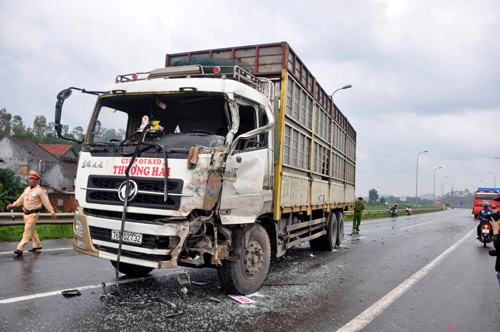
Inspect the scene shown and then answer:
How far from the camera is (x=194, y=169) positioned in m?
4.21

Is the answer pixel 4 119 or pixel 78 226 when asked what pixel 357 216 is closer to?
pixel 78 226

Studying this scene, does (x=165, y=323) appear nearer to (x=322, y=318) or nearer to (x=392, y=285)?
(x=322, y=318)

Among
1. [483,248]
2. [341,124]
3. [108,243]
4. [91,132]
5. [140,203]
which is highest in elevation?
[341,124]

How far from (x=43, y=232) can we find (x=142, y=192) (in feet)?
25.1

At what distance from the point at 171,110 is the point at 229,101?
32.0 inches

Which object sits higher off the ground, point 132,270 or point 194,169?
point 194,169

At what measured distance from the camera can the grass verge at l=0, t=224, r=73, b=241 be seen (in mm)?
9392

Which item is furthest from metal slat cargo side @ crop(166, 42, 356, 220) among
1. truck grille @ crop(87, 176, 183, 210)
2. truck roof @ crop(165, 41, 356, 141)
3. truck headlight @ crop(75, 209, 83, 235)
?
truck headlight @ crop(75, 209, 83, 235)

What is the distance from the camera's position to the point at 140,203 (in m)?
4.27

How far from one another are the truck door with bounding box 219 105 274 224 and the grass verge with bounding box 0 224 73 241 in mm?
7135

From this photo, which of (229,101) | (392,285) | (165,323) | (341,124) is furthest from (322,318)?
(341,124)

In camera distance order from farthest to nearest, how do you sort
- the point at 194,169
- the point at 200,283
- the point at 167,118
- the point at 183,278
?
the point at 200,283, the point at 167,118, the point at 183,278, the point at 194,169

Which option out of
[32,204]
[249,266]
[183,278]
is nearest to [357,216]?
[249,266]

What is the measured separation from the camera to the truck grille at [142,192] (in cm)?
418
